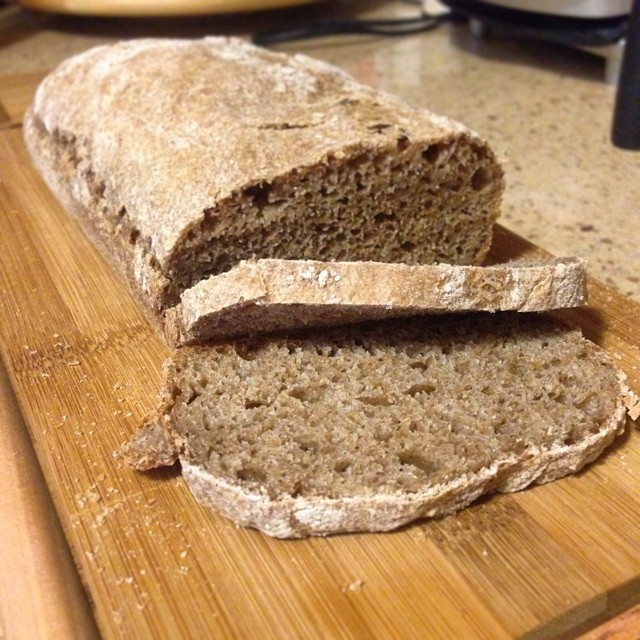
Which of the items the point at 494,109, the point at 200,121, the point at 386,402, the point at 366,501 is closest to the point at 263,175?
the point at 200,121

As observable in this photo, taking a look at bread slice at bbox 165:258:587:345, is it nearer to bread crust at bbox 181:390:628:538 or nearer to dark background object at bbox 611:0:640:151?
bread crust at bbox 181:390:628:538

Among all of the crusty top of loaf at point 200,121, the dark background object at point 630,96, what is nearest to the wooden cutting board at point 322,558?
the crusty top of loaf at point 200,121

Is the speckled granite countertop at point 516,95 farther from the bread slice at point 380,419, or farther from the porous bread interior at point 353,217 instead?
the bread slice at point 380,419

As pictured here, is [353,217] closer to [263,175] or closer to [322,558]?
[263,175]

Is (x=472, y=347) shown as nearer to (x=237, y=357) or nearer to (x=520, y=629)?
(x=237, y=357)

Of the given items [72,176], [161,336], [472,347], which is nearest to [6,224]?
[72,176]

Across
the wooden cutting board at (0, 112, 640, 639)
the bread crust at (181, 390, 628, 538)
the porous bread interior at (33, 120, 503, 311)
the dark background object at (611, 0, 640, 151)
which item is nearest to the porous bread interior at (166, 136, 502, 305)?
the porous bread interior at (33, 120, 503, 311)
